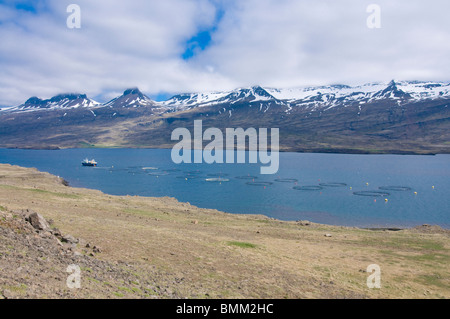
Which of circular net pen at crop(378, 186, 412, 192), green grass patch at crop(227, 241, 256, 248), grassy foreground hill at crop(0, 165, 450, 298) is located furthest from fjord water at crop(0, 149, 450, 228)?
green grass patch at crop(227, 241, 256, 248)

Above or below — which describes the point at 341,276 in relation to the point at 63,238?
below

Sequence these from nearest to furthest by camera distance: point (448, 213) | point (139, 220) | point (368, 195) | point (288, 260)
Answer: point (288, 260)
point (139, 220)
point (448, 213)
point (368, 195)

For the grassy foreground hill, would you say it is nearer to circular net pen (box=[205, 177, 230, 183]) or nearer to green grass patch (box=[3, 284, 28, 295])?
green grass patch (box=[3, 284, 28, 295])

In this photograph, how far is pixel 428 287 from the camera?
22.5 meters

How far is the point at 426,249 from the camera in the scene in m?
33.2

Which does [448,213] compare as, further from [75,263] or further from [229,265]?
[75,263]

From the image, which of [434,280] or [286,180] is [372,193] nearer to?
[286,180]

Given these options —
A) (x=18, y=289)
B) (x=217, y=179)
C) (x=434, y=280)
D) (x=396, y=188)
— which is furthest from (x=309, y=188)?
(x=18, y=289)

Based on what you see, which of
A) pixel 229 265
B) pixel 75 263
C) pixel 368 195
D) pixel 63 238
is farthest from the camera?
pixel 368 195

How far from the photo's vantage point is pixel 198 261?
23.3m

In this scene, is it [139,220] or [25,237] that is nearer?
[25,237]

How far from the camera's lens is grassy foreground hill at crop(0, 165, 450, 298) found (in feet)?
53.3
